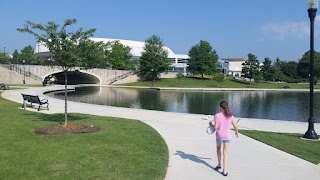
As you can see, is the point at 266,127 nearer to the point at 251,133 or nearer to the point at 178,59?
the point at 251,133

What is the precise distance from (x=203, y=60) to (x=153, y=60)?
1567cm

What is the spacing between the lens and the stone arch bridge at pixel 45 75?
50500 mm

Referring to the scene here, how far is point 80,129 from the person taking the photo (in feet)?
32.8

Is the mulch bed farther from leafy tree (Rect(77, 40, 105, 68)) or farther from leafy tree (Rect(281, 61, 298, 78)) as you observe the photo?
leafy tree (Rect(281, 61, 298, 78))

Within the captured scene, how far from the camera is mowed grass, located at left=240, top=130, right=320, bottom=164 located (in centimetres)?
745

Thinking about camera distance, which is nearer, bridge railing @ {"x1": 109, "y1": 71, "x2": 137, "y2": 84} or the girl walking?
the girl walking

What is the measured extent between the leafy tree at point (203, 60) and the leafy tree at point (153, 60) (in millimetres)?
10179

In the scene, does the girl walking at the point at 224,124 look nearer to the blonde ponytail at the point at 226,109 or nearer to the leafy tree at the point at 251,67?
the blonde ponytail at the point at 226,109

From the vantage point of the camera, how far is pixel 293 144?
8.73m

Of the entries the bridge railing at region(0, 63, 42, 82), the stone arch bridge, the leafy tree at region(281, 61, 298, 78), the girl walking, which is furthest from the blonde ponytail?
the leafy tree at region(281, 61, 298, 78)

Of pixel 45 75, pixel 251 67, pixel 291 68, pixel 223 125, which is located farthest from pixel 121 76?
pixel 291 68

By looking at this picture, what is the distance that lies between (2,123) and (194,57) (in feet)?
237

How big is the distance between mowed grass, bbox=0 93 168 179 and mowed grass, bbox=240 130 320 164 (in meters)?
3.45

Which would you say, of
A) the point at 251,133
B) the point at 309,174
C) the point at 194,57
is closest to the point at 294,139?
the point at 251,133
